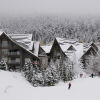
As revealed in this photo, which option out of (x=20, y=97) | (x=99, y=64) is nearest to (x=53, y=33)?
(x=99, y=64)

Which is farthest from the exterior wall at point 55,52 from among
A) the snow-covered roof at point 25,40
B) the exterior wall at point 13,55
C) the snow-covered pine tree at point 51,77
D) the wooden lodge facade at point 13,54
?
the snow-covered pine tree at point 51,77

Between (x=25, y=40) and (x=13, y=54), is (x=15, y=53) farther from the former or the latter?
(x=25, y=40)

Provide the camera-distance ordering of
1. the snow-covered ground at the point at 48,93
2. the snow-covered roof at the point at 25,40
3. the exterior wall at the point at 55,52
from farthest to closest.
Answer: the exterior wall at the point at 55,52, the snow-covered roof at the point at 25,40, the snow-covered ground at the point at 48,93

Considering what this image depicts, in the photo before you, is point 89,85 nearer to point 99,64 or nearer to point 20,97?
point 20,97

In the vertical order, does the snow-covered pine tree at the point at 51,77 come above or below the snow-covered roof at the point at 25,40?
below

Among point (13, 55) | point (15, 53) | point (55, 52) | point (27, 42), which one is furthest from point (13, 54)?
point (55, 52)

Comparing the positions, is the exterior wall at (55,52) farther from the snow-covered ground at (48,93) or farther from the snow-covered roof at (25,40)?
the snow-covered ground at (48,93)

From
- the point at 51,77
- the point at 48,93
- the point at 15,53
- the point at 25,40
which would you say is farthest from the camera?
the point at 25,40

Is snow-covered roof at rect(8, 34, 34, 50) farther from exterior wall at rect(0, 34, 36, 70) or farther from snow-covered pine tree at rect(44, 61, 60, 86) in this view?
snow-covered pine tree at rect(44, 61, 60, 86)

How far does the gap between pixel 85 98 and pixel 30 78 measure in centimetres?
1580

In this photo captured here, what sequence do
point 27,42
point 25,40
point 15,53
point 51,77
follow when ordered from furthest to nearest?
point 25,40, point 27,42, point 15,53, point 51,77

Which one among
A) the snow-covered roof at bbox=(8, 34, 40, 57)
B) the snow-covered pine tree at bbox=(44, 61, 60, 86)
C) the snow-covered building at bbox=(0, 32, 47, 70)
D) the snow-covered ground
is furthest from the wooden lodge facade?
the snow-covered ground

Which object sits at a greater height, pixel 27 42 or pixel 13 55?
pixel 27 42

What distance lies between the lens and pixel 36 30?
19075cm
